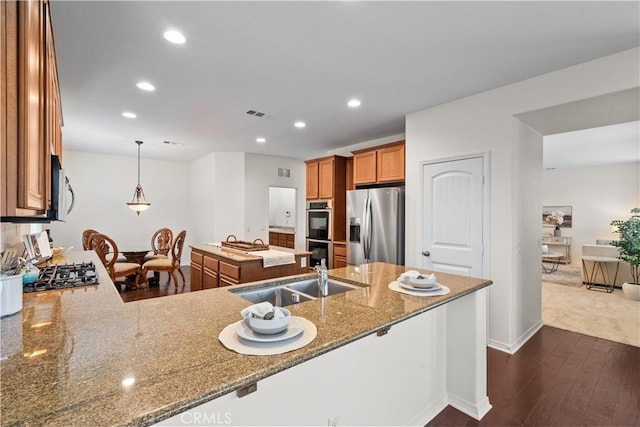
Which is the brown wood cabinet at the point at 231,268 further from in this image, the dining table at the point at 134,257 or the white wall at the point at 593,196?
the white wall at the point at 593,196

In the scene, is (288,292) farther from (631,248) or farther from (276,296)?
(631,248)

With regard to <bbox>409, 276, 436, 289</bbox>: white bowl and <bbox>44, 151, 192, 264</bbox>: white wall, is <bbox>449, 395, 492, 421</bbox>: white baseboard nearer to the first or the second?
<bbox>409, 276, 436, 289</bbox>: white bowl

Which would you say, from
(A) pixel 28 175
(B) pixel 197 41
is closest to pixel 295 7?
(B) pixel 197 41

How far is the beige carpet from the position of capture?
3430 millimetres

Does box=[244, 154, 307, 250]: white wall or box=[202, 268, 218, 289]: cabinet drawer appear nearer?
box=[202, 268, 218, 289]: cabinet drawer

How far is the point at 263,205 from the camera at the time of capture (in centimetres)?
663

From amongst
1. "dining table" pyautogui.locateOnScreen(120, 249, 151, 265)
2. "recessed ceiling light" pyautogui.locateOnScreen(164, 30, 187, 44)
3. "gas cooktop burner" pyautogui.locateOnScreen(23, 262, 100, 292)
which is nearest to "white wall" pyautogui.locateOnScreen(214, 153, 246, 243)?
"dining table" pyautogui.locateOnScreen(120, 249, 151, 265)

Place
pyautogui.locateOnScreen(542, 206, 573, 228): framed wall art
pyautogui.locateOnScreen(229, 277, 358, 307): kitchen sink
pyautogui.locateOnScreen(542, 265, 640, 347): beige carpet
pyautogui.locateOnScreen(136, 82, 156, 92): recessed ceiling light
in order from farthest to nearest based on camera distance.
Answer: pyautogui.locateOnScreen(542, 206, 573, 228): framed wall art, pyautogui.locateOnScreen(542, 265, 640, 347): beige carpet, pyautogui.locateOnScreen(136, 82, 156, 92): recessed ceiling light, pyautogui.locateOnScreen(229, 277, 358, 307): kitchen sink

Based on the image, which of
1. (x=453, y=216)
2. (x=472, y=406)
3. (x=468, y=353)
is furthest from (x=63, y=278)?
(x=453, y=216)

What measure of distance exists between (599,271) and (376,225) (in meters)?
4.71

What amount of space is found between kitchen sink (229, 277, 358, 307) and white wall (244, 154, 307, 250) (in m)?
4.41

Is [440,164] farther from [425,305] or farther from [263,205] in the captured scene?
[263,205]

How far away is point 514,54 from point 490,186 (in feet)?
3.98

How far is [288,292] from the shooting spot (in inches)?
78.8
